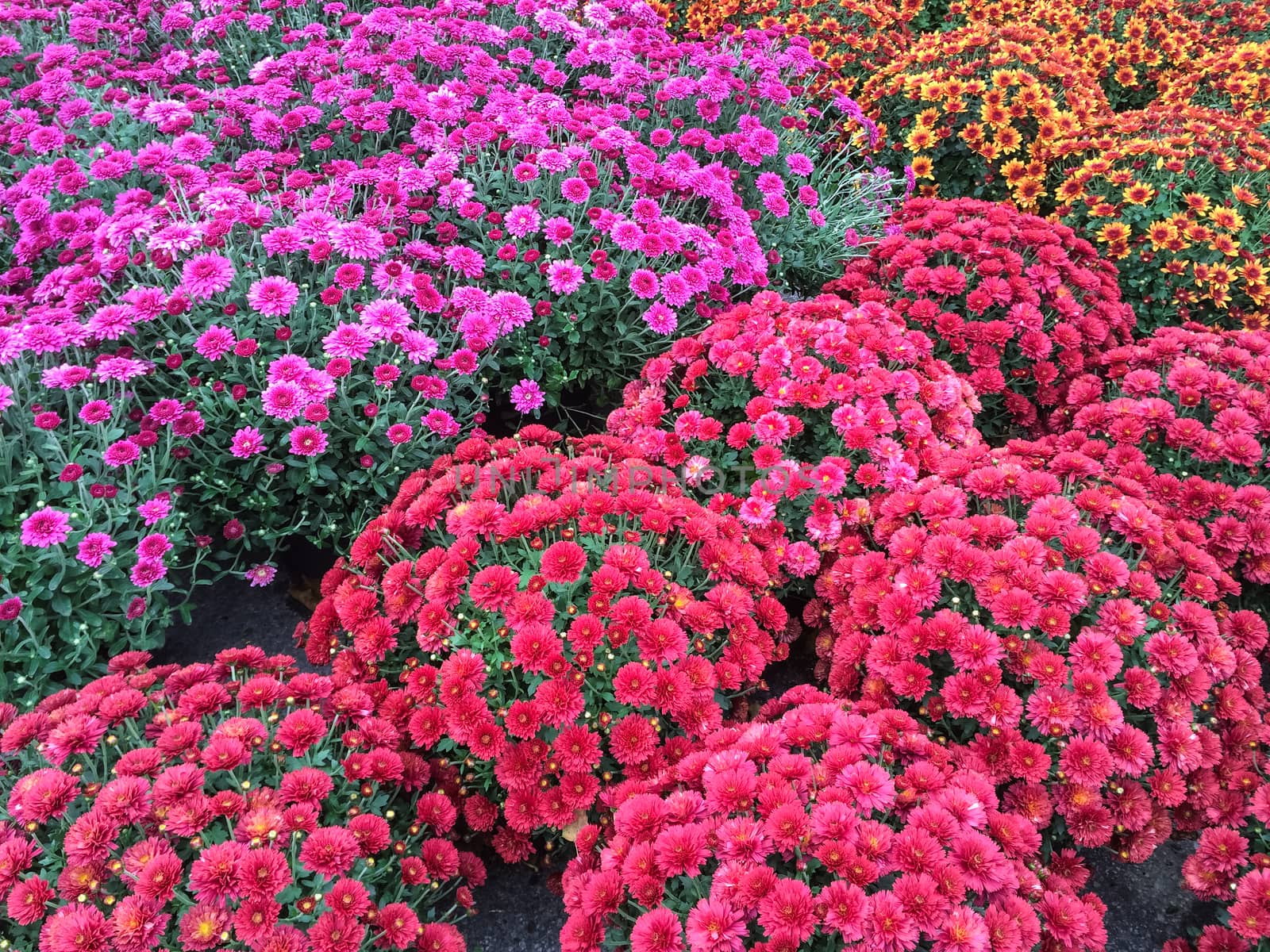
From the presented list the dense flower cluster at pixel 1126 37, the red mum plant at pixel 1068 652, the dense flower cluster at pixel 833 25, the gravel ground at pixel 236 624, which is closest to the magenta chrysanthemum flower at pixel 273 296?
the gravel ground at pixel 236 624

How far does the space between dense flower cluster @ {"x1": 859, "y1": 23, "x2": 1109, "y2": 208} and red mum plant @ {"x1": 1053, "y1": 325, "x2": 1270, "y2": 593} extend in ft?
6.10

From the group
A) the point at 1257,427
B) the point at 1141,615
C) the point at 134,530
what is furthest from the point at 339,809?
the point at 1257,427

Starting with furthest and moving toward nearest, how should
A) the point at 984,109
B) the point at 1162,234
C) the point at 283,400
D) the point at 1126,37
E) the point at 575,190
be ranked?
the point at 1126,37, the point at 984,109, the point at 1162,234, the point at 575,190, the point at 283,400

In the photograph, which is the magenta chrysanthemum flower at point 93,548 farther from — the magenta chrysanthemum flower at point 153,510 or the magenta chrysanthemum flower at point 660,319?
the magenta chrysanthemum flower at point 660,319

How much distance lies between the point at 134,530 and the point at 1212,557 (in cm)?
375

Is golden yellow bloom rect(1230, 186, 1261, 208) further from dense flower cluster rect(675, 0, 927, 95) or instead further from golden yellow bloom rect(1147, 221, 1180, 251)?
dense flower cluster rect(675, 0, 927, 95)

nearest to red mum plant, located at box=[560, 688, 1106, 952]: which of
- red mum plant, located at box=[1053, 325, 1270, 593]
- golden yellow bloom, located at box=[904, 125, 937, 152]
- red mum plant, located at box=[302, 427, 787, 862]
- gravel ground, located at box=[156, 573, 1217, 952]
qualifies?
red mum plant, located at box=[302, 427, 787, 862]

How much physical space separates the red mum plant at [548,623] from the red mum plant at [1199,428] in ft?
4.96

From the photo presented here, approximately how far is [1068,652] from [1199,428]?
1233 millimetres

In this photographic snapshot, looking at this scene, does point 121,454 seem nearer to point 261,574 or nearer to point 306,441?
point 306,441

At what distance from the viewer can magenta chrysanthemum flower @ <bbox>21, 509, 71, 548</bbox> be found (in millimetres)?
2455

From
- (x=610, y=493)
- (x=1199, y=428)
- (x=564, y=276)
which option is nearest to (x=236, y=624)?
(x=610, y=493)

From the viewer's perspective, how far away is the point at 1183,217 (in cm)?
402

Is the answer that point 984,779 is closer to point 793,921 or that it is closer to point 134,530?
point 793,921
